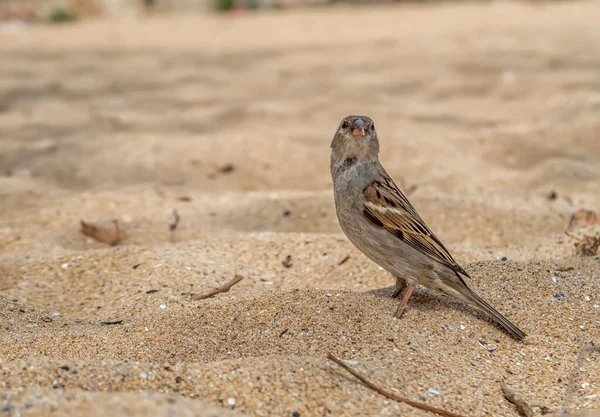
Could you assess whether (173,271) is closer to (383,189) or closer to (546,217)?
(383,189)

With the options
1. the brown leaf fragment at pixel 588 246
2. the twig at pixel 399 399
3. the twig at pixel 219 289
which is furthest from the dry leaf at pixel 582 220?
the twig at pixel 399 399

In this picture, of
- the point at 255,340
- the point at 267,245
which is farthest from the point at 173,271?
the point at 255,340

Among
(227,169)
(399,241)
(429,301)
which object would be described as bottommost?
(227,169)

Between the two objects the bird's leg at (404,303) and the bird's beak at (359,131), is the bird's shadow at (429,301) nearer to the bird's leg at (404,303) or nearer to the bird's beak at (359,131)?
the bird's leg at (404,303)

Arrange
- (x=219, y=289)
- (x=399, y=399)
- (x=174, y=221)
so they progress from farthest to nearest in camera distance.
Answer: (x=174, y=221) < (x=219, y=289) < (x=399, y=399)

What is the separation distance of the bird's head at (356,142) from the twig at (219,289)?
2.74 ft

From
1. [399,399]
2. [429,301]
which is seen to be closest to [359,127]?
[429,301]

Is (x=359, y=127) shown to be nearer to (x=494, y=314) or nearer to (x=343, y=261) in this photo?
(x=343, y=261)

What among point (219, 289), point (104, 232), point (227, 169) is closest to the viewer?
point (219, 289)

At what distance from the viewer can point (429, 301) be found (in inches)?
140

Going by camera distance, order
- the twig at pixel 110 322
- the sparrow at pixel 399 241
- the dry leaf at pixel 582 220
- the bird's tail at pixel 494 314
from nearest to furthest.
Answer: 1. the bird's tail at pixel 494 314
2. the sparrow at pixel 399 241
3. the twig at pixel 110 322
4. the dry leaf at pixel 582 220

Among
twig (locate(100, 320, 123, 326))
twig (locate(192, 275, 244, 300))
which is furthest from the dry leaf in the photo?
twig (locate(100, 320, 123, 326))

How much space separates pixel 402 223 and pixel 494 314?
0.55m

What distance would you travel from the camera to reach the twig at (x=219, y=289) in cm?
379
